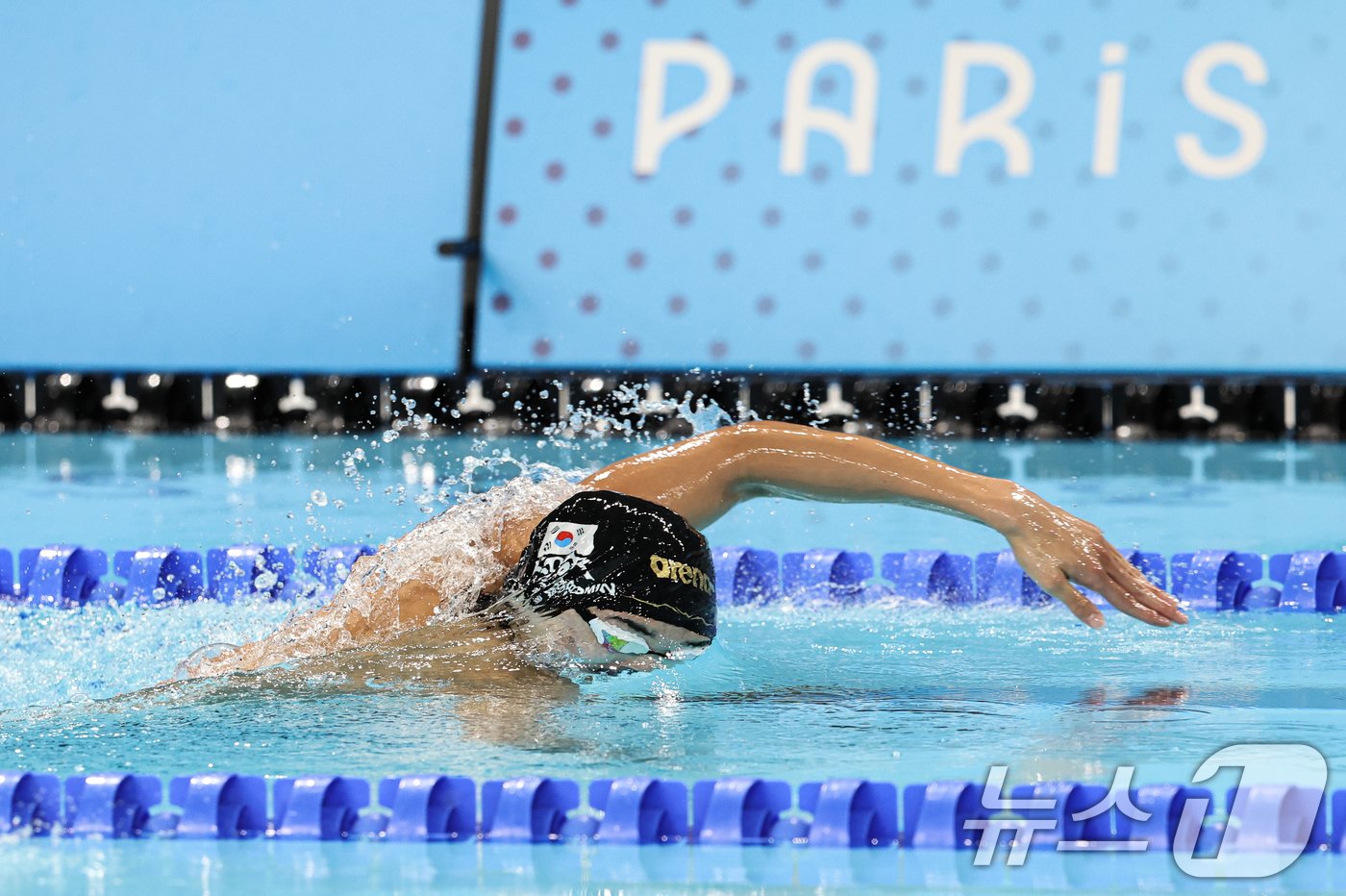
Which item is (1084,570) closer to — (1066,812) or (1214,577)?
(1066,812)

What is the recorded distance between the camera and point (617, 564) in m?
2.51

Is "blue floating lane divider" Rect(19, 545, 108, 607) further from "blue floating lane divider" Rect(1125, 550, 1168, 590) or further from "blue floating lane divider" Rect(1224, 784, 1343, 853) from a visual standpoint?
"blue floating lane divider" Rect(1224, 784, 1343, 853)

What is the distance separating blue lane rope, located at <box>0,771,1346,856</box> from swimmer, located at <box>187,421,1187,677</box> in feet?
1.05

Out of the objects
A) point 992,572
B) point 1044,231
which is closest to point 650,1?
point 1044,231

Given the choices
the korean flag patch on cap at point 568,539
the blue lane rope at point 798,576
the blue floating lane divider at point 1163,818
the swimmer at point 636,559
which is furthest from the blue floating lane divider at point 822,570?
the blue floating lane divider at point 1163,818

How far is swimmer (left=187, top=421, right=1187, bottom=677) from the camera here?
8.02ft

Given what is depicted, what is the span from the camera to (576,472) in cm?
345

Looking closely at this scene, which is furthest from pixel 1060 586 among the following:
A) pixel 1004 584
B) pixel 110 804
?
pixel 1004 584

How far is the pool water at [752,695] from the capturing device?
7.91 feet

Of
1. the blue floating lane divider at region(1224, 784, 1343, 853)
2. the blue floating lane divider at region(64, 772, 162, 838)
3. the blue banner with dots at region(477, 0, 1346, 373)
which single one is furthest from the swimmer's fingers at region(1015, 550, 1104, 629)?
the blue banner with dots at region(477, 0, 1346, 373)

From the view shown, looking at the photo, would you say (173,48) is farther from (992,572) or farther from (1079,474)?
(992,572)

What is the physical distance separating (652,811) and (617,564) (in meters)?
0.42

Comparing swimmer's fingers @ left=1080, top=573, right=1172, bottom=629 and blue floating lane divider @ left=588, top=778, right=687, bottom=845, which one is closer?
blue floating lane divider @ left=588, top=778, right=687, bottom=845

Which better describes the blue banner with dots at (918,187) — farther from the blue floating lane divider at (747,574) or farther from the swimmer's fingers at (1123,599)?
the swimmer's fingers at (1123,599)
